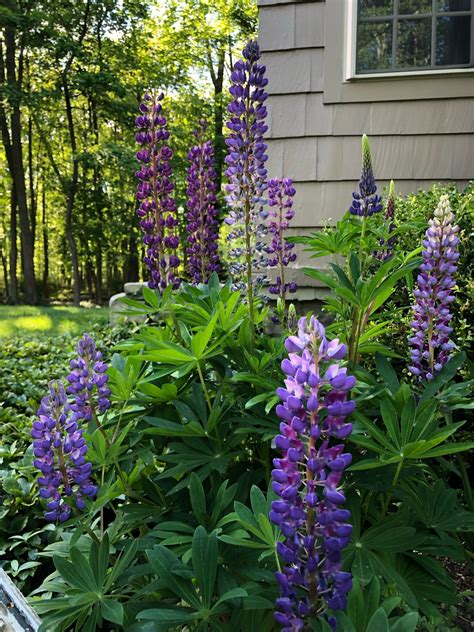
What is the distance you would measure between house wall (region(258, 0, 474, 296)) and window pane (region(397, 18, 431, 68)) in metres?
0.13

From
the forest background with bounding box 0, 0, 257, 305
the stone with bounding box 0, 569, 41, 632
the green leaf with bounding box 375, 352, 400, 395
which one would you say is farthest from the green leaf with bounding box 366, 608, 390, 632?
the forest background with bounding box 0, 0, 257, 305

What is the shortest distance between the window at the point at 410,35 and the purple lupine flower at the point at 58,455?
346cm

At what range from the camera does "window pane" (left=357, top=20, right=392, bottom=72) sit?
405 cm

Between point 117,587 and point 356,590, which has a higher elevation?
point 356,590

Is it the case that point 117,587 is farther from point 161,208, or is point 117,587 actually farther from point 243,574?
point 161,208

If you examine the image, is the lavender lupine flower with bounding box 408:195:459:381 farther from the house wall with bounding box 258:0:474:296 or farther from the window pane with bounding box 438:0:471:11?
the window pane with bounding box 438:0:471:11

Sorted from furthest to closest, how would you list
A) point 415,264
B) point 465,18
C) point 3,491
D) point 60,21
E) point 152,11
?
point 152,11
point 60,21
point 465,18
point 3,491
point 415,264

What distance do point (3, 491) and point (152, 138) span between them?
1553 mm

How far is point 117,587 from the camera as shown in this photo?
59.4 inches

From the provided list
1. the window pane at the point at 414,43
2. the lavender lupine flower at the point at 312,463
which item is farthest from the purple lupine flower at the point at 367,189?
the window pane at the point at 414,43

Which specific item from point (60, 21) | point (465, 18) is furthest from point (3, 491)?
point (60, 21)

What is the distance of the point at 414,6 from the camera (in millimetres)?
4039

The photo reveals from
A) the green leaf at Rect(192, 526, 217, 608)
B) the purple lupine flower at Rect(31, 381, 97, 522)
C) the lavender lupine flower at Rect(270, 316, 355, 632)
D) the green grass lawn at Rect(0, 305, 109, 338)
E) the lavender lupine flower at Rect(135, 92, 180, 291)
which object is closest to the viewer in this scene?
the lavender lupine flower at Rect(270, 316, 355, 632)

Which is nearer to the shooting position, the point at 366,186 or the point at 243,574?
the point at 243,574
